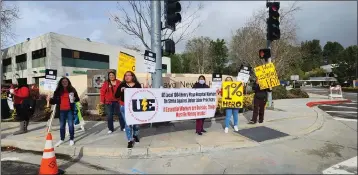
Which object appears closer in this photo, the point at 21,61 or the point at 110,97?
the point at 110,97

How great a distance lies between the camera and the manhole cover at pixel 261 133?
8.03 metres

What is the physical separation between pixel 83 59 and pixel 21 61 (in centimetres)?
950

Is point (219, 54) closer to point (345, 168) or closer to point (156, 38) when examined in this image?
point (156, 38)

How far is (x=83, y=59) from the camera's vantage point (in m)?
41.8

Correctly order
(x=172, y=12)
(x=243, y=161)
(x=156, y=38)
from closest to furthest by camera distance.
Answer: (x=243, y=161)
(x=172, y=12)
(x=156, y=38)

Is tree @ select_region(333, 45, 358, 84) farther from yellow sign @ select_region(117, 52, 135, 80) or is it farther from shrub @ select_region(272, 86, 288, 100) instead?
yellow sign @ select_region(117, 52, 135, 80)

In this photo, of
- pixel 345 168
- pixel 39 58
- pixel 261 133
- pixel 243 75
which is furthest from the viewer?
pixel 39 58

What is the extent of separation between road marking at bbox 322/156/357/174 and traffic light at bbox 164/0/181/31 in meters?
5.72

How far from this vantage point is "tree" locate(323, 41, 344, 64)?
190 feet

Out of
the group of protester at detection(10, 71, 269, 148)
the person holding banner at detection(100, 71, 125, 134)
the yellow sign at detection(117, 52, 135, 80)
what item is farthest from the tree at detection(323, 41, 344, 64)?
the person holding banner at detection(100, 71, 125, 134)

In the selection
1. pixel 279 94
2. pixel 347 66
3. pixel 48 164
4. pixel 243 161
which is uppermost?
pixel 347 66

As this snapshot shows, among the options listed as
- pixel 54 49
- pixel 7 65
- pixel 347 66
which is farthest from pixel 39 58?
pixel 347 66

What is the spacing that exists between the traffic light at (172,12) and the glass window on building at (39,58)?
32.3 meters

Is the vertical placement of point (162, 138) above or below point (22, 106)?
below
